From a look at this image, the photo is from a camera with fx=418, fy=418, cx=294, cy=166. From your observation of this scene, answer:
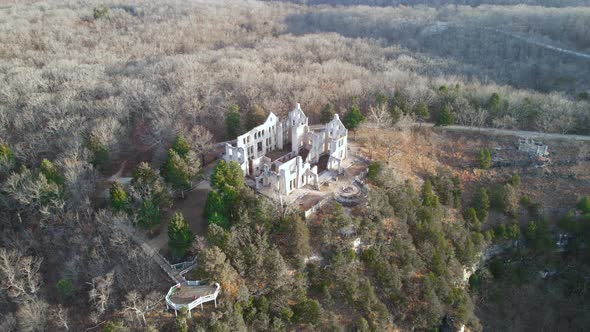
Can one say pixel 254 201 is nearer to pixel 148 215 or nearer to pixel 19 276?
pixel 148 215

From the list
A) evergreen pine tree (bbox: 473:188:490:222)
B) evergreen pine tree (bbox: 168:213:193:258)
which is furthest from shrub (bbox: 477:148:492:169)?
evergreen pine tree (bbox: 168:213:193:258)

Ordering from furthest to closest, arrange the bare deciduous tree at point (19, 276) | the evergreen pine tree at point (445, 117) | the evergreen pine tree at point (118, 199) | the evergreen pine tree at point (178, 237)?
the evergreen pine tree at point (445, 117)
the evergreen pine tree at point (118, 199)
the evergreen pine tree at point (178, 237)
the bare deciduous tree at point (19, 276)

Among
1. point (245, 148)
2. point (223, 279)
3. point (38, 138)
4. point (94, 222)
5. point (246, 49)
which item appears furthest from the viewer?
point (246, 49)

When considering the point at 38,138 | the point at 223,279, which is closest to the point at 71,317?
the point at 223,279

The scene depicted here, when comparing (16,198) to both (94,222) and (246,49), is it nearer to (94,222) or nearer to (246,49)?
(94,222)

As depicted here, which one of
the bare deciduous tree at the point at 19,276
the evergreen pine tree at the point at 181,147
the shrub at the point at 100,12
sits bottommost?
the bare deciduous tree at the point at 19,276

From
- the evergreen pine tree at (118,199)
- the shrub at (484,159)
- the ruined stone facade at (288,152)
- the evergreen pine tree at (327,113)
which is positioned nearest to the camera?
the evergreen pine tree at (118,199)

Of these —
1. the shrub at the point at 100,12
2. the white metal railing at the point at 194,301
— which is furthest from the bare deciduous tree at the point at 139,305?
the shrub at the point at 100,12

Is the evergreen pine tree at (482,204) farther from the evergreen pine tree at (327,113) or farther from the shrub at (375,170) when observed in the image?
the evergreen pine tree at (327,113)
